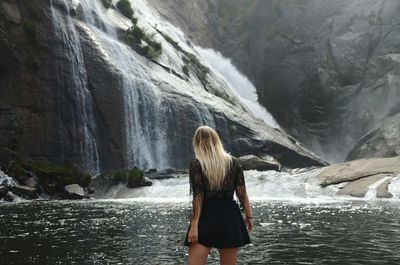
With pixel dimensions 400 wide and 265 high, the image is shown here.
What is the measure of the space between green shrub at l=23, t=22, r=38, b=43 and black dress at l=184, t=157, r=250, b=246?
129 feet

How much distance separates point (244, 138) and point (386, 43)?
26781mm

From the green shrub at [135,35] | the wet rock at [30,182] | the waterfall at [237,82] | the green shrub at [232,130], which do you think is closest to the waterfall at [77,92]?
the wet rock at [30,182]

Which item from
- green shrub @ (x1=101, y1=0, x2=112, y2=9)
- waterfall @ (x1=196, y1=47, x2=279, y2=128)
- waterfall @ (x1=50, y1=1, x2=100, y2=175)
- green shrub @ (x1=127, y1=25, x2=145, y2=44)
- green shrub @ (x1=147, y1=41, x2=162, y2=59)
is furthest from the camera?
waterfall @ (x1=196, y1=47, x2=279, y2=128)

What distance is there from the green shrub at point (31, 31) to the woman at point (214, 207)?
129 feet

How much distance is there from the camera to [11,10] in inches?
1683

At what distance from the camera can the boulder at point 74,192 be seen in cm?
3322

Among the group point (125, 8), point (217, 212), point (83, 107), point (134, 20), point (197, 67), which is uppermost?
point (125, 8)

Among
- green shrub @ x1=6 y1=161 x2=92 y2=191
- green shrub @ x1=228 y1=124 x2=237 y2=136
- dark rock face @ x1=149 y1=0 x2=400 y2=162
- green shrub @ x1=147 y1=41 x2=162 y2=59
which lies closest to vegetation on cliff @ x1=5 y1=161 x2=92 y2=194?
green shrub @ x1=6 y1=161 x2=92 y2=191

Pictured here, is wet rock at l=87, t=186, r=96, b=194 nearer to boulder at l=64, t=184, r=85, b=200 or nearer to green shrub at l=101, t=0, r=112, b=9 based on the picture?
boulder at l=64, t=184, r=85, b=200

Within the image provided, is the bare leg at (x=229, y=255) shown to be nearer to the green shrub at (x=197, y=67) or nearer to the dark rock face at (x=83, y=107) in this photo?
the dark rock face at (x=83, y=107)

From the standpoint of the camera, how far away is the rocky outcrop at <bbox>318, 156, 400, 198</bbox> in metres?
30.8

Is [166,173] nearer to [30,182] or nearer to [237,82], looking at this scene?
A: [30,182]

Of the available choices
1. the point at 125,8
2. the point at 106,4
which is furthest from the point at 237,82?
the point at 106,4

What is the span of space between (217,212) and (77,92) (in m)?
38.1
